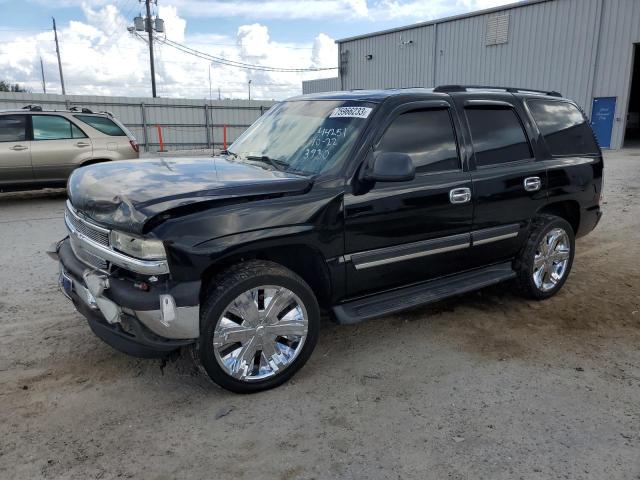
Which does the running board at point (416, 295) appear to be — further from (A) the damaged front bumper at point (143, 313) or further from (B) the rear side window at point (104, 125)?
(B) the rear side window at point (104, 125)

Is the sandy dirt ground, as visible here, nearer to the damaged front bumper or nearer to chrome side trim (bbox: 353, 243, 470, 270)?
the damaged front bumper

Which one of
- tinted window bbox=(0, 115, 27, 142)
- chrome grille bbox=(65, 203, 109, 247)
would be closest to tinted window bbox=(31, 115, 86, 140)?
tinted window bbox=(0, 115, 27, 142)

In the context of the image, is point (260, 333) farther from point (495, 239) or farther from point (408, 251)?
point (495, 239)

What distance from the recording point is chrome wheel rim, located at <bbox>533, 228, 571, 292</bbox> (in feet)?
15.6

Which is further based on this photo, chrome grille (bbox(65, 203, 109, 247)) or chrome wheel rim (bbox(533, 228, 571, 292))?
chrome wheel rim (bbox(533, 228, 571, 292))

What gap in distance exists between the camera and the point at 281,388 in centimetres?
335

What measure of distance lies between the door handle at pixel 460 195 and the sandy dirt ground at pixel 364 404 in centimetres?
108

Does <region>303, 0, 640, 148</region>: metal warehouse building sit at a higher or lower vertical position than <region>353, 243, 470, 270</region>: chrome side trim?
higher

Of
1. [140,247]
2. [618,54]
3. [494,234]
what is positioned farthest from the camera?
[618,54]

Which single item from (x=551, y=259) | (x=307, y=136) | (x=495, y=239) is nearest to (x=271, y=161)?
(x=307, y=136)

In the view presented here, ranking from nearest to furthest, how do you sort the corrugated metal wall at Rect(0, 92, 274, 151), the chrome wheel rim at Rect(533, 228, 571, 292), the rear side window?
the chrome wheel rim at Rect(533, 228, 571, 292) → the rear side window → the corrugated metal wall at Rect(0, 92, 274, 151)

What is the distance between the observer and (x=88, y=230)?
10.7 feet

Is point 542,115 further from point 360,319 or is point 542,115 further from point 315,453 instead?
point 315,453

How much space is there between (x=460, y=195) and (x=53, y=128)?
8.76 m
